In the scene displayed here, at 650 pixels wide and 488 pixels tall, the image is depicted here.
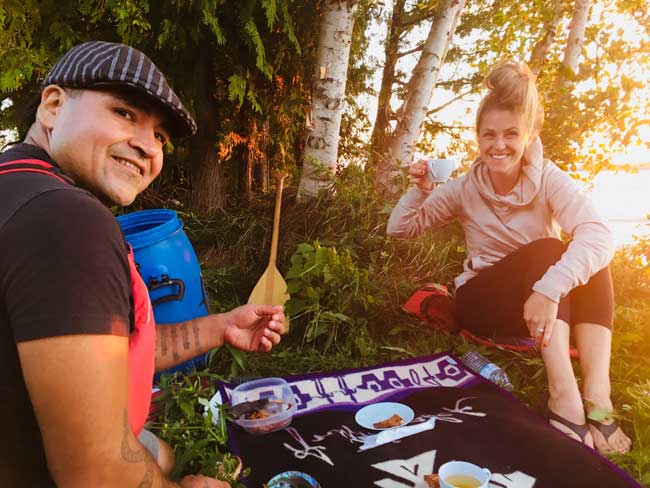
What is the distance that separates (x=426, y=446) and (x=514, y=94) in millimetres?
1752

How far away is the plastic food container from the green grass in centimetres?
13

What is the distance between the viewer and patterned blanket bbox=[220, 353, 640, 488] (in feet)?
5.34

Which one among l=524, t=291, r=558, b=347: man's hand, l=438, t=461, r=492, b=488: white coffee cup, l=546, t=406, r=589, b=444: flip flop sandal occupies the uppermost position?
l=524, t=291, r=558, b=347: man's hand

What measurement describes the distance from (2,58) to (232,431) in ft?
10.9

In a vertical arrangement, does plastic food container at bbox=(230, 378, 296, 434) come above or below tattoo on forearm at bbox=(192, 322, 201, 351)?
below

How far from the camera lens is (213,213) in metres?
4.61

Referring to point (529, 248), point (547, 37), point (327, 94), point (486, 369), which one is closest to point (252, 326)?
point (486, 369)

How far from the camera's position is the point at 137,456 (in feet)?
2.99

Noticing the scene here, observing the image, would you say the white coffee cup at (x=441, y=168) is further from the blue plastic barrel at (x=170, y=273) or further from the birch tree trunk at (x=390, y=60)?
the birch tree trunk at (x=390, y=60)

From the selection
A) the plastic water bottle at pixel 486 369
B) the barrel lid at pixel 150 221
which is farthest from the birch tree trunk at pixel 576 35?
the barrel lid at pixel 150 221

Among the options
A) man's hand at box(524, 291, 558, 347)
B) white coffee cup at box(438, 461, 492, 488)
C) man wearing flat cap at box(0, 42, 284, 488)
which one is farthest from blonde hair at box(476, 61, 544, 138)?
man wearing flat cap at box(0, 42, 284, 488)

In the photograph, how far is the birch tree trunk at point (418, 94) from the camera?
4.52 metres

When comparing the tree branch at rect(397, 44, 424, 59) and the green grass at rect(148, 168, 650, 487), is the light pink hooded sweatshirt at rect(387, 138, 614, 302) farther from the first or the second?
the tree branch at rect(397, 44, 424, 59)

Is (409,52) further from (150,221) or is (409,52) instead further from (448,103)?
(150,221)
